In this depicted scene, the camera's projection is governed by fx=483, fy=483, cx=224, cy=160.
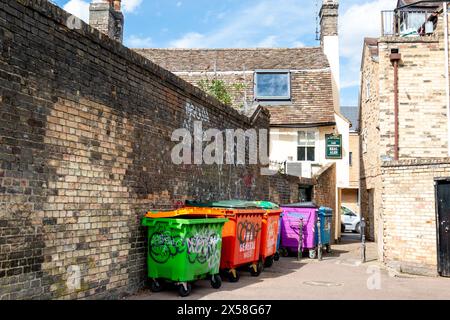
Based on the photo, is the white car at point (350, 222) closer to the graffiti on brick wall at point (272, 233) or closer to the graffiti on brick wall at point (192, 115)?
the graffiti on brick wall at point (272, 233)

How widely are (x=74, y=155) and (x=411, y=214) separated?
8538mm

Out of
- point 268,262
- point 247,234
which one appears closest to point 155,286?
point 247,234

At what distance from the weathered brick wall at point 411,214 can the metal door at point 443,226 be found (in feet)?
0.51

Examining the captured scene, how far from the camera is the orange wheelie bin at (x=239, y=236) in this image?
31.1 ft

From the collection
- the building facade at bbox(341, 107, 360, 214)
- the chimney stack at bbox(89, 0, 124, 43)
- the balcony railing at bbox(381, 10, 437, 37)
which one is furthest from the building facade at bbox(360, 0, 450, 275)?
the building facade at bbox(341, 107, 360, 214)

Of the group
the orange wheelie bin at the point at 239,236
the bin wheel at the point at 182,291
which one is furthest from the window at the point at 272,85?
the bin wheel at the point at 182,291

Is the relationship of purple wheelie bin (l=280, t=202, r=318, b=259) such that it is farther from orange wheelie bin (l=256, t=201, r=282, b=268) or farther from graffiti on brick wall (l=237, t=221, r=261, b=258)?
graffiti on brick wall (l=237, t=221, r=261, b=258)

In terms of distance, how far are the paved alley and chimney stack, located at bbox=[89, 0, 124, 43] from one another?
11.3 m

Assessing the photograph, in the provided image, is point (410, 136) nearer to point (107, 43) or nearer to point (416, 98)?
point (416, 98)


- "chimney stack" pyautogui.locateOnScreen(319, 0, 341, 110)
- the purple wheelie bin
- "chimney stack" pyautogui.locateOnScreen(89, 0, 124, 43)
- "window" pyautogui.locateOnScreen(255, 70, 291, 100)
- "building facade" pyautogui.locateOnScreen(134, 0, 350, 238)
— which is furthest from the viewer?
"chimney stack" pyautogui.locateOnScreen(319, 0, 341, 110)

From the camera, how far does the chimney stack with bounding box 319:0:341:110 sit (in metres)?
24.8

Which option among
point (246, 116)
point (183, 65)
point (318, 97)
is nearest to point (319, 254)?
point (246, 116)

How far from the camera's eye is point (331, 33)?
2511 centimetres

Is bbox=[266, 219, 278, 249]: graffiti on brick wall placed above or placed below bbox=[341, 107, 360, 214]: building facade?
below
